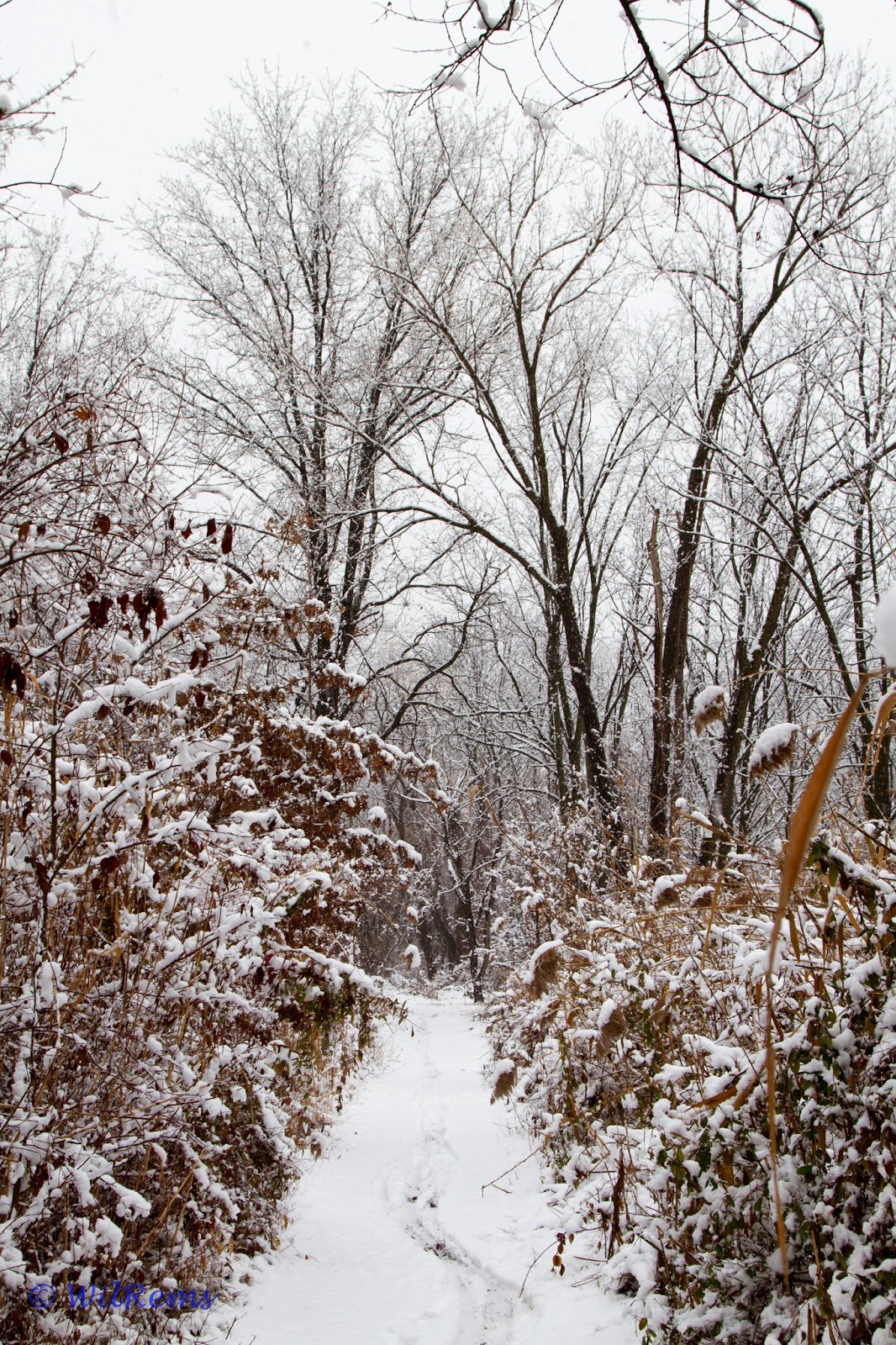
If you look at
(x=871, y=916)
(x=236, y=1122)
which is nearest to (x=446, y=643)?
(x=236, y=1122)

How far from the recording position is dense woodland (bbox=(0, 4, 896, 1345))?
2.12 meters

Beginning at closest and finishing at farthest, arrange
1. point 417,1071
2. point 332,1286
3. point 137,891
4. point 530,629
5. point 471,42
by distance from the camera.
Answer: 1. point 471,42
2. point 137,891
3. point 332,1286
4. point 417,1071
5. point 530,629

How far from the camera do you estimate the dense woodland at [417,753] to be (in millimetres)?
2123

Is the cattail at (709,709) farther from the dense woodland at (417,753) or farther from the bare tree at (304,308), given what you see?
the bare tree at (304,308)

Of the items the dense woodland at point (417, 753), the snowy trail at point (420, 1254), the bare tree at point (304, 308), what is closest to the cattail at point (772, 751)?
the dense woodland at point (417, 753)

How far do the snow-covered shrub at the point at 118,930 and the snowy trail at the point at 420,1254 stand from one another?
11.3 inches

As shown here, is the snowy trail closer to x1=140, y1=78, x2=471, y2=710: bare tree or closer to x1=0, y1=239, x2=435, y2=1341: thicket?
x1=0, y1=239, x2=435, y2=1341: thicket

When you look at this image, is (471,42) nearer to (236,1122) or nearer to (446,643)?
(236,1122)

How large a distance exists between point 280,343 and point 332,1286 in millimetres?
11804

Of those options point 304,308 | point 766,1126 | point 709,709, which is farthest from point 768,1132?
point 304,308

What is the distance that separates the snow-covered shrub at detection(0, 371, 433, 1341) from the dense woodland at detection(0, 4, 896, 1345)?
0.02 meters

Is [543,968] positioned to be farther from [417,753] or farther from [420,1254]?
[417,753]

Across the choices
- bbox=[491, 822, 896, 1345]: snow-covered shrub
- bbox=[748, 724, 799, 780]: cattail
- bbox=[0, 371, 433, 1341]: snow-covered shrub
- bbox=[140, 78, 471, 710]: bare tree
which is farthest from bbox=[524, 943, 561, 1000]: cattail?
bbox=[140, 78, 471, 710]: bare tree

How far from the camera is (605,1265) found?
3121 mm
